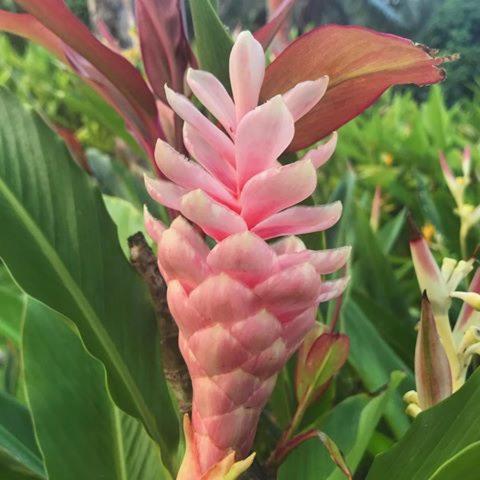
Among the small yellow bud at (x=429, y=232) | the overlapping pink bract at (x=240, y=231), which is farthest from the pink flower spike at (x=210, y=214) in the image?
the small yellow bud at (x=429, y=232)

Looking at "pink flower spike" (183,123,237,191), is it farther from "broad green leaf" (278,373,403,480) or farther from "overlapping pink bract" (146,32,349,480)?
"broad green leaf" (278,373,403,480)

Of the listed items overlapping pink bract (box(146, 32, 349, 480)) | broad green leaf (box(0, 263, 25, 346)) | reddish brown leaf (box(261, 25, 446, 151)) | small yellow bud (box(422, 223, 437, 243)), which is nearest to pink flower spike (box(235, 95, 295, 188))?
overlapping pink bract (box(146, 32, 349, 480))

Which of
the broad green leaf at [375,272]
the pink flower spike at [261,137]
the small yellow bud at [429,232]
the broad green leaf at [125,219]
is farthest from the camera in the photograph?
the small yellow bud at [429,232]

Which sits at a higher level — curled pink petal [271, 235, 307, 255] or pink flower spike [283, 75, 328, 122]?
pink flower spike [283, 75, 328, 122]

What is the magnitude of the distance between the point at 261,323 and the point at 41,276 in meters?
0.22

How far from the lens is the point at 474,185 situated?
1.61 meters

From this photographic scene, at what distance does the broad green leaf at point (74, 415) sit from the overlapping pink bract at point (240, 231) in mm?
145

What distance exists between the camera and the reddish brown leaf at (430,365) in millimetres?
538

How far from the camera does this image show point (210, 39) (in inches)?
23.0

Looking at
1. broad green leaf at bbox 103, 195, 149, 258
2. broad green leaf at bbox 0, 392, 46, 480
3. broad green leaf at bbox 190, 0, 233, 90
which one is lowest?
broad green leaf at bbox 0, 392, 46, 480

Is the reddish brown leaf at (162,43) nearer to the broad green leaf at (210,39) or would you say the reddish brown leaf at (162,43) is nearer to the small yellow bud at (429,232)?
the broad green leaf at (210,39)

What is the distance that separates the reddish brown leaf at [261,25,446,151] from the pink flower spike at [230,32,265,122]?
11cm

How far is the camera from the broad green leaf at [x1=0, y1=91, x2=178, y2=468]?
55 cm

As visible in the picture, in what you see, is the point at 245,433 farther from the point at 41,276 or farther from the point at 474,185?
the point at 474,185
